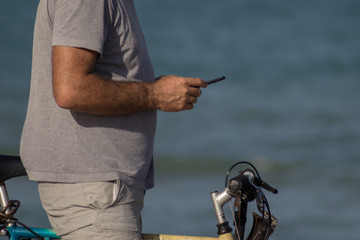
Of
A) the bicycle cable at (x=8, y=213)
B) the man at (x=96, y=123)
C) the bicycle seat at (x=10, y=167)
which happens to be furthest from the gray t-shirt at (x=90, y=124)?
the bicycle cable at (x=8, y=213)

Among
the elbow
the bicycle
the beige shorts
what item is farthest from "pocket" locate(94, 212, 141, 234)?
the elbow

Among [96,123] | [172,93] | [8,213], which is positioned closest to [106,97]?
[96,123]

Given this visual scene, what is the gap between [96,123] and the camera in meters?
2.27

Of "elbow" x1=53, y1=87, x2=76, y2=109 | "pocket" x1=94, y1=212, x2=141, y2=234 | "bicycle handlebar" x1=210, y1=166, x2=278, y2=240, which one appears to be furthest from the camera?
"bicycle handlebar" x1=210, y1=166, x2=278, y2=240

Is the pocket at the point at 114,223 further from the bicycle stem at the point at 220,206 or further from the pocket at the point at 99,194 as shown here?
the bicycle stem at the point at 220,206

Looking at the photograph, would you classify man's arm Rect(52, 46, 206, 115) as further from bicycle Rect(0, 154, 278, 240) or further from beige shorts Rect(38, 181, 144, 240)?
bicycle Rect(0, 154, 278, 240)

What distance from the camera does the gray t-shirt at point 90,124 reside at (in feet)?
7.36

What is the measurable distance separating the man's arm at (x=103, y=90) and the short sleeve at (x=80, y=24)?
0.03 m

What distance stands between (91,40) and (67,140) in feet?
1.18

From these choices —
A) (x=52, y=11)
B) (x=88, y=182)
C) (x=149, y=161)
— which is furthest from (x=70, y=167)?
(x=52, y=11)

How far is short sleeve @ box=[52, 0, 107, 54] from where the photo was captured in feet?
7.00

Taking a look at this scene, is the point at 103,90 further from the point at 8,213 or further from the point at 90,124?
the point at 8,213

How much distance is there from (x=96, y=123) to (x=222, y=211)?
0.66 m

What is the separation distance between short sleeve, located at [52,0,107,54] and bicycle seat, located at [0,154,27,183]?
699 millimetres
